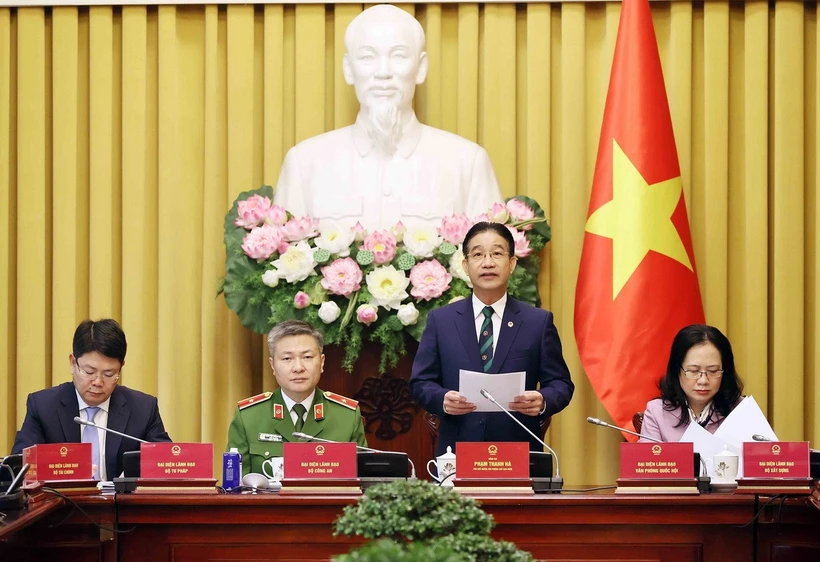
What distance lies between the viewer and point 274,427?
3697mm

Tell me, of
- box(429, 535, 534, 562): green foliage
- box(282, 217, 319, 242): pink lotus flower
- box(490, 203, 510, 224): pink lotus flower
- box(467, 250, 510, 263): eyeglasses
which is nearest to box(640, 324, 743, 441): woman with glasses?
box(467, 250, 510, 263): eyeglasses

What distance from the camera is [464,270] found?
14.5 feet

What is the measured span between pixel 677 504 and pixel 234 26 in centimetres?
326

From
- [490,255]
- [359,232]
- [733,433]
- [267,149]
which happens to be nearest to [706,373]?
[733,433]

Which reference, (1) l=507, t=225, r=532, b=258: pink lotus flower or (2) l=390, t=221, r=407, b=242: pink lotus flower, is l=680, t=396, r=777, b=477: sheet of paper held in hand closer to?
(1) l=507, t=225, r=532, b=258: pink lotus flower

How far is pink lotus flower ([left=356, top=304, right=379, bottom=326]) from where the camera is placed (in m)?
4.41

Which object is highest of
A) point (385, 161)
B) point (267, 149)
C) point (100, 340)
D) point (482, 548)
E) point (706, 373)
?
point (267, 149)

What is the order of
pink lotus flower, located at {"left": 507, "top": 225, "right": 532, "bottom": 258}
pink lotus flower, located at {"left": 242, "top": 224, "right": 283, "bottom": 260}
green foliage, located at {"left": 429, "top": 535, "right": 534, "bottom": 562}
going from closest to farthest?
green foliage, located at {"left": 429, "top": 535, "right": 534, "bottom": 562}
pink lotus flower, located at {"left": 242, "top": 224, "right": 283, "bottom": 260}
pink lotus flower, located at {"left": 507, "top": 225, "right": 532, "bottom": 258}

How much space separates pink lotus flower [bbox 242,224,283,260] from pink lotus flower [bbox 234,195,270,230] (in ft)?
0.36

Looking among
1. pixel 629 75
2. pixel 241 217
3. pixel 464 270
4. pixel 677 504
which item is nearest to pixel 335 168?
pixel 241 217

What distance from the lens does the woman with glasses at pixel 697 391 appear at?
373cm

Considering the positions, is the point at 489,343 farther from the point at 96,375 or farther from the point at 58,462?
the point at 58,462

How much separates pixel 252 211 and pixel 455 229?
815mm

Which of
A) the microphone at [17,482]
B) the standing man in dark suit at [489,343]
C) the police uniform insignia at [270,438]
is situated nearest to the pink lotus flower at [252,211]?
the standing man in dark suit at [489,343]
